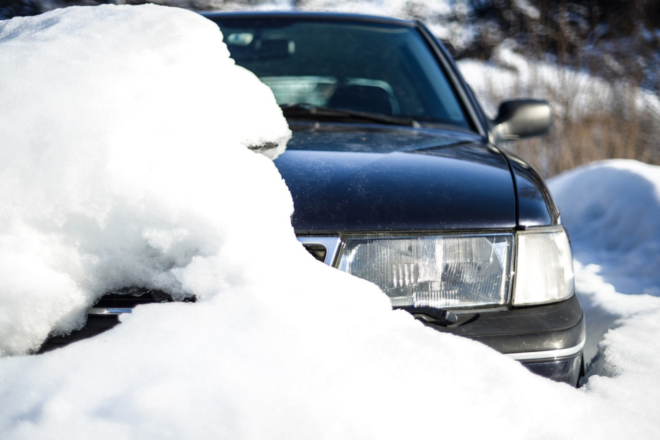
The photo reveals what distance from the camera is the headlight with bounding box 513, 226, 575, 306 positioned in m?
1.55

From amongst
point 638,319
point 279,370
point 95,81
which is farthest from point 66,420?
point 638,319

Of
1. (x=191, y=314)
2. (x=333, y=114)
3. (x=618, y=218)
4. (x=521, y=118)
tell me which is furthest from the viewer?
(x=618, y=218)

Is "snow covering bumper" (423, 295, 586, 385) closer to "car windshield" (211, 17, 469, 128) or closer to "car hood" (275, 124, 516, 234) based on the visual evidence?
"car hood" (275, 124, 516, 234)

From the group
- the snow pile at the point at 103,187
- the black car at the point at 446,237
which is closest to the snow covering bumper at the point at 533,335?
the black car at the point at 446,237

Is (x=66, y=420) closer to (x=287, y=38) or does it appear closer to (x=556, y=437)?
(x=556, y=437)

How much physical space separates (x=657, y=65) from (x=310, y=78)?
644 cm

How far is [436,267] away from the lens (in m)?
1.50

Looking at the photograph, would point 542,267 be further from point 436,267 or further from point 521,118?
point 521,118

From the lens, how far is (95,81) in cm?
149

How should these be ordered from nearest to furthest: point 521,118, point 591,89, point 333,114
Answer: point 333,114 → point 521,118 → point 591,89

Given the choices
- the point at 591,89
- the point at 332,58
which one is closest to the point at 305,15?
the point at 332,58

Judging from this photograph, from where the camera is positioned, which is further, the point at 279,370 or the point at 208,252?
the point at 208,252

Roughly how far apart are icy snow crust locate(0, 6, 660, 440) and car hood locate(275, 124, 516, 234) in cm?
9

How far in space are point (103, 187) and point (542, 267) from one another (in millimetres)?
1048
